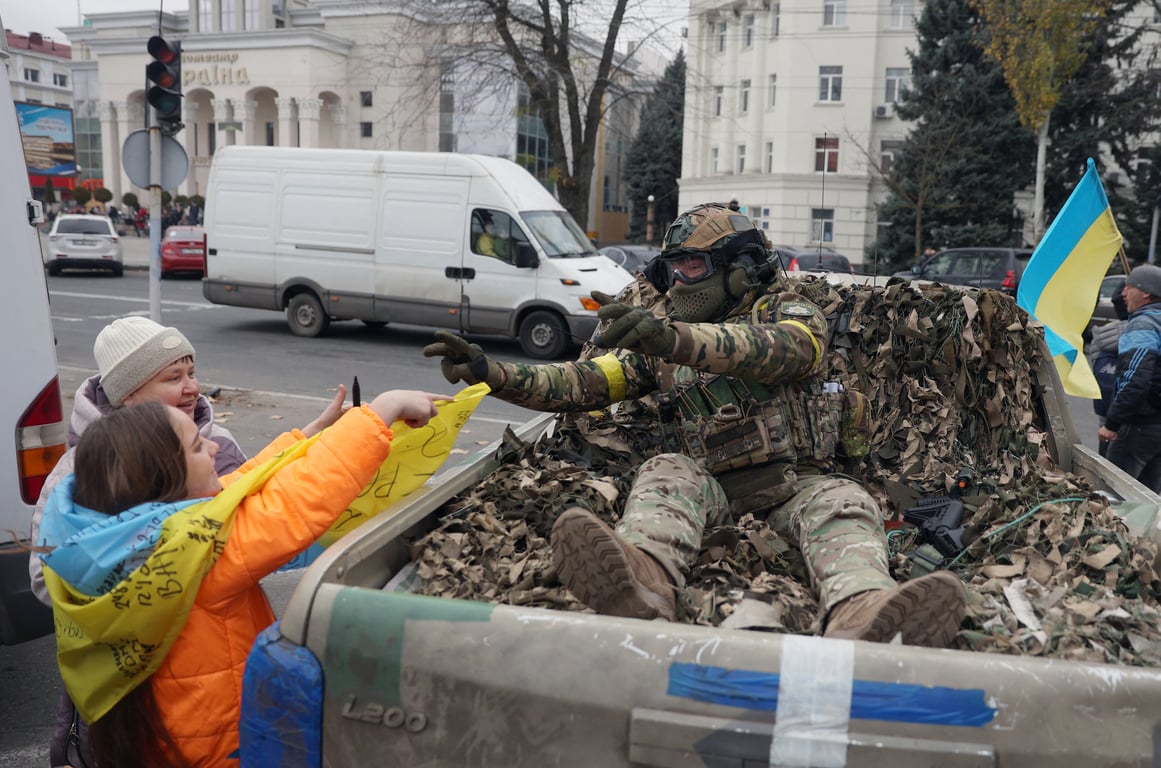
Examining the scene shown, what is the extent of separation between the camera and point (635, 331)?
115 inches

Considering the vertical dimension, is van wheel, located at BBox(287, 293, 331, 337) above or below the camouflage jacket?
below

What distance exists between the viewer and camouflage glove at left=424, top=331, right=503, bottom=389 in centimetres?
339

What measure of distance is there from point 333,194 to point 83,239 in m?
13.3

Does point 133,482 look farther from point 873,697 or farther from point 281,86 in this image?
point 281,86

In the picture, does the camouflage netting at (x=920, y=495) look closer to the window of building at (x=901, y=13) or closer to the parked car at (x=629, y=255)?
the parked car at (x=629, y=255)

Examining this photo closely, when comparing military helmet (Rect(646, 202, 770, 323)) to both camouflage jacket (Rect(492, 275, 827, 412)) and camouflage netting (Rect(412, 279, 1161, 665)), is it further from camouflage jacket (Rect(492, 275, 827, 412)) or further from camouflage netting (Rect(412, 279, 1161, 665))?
camouflage netting (Rect(412, 279, 1161, 665))

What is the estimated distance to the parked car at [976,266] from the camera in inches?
705

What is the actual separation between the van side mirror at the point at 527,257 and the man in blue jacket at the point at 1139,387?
8388 millimetres

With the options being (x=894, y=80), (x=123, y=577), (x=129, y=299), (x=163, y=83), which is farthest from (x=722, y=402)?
(x=894, y=80)

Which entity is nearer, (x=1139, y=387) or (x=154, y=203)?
(x=1139, y=387)

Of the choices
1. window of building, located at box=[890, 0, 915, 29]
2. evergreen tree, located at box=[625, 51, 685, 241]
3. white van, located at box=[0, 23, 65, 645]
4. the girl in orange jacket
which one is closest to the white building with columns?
evergreen tree, located at box=[625, 51, 685, 241]

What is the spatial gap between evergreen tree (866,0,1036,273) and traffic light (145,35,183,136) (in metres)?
26.8

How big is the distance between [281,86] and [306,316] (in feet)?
156

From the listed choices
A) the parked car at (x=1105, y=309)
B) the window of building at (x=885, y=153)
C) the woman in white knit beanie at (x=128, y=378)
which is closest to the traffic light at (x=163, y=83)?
the woman in white knit beanie at (x=128, y=378)
